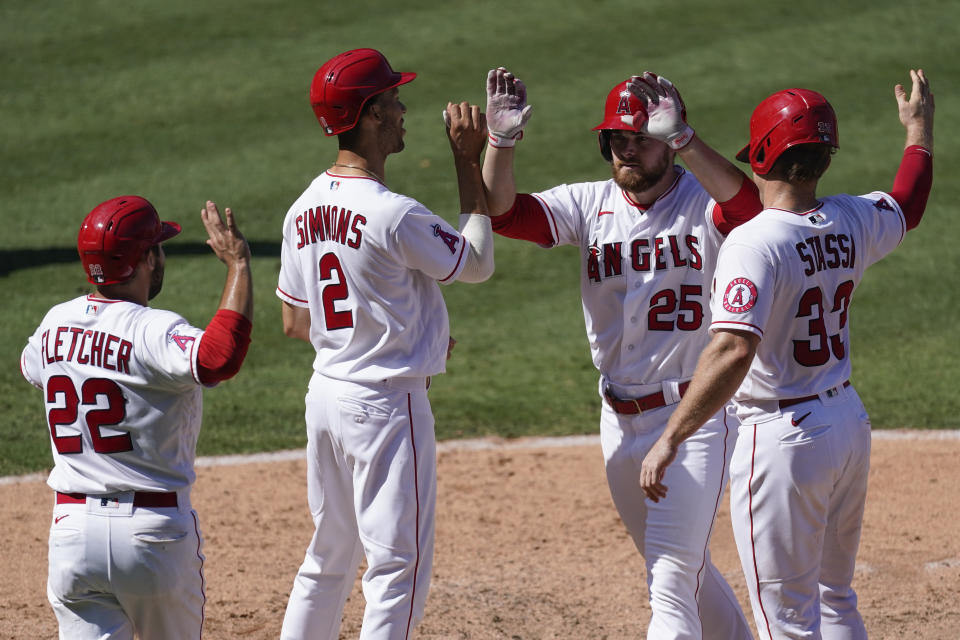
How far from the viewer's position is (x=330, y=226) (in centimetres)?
375

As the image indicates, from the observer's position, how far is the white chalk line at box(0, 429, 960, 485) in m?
7.35

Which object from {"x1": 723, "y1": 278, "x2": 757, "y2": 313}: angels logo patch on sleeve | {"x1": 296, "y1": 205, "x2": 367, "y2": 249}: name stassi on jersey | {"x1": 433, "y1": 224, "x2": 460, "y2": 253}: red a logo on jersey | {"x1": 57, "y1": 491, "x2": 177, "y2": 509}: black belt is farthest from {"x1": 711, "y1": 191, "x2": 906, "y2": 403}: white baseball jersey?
{"x1": 57, "y1": 491, "x2": 177, "y2": 509}: black belt

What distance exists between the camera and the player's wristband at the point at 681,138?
3.86 metres

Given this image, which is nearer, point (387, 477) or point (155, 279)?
point (155, 279)

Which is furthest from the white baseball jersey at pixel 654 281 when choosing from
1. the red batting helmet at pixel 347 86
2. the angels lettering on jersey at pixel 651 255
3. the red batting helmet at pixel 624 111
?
the red batting helmet at pixel 347 86

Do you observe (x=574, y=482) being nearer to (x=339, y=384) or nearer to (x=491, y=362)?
(x=491, y=362)

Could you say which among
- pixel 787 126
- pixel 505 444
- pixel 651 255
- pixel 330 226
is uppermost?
pixel 787 126

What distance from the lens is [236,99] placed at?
46.1ft

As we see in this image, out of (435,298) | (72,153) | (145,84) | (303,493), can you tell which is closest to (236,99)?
(145,84)

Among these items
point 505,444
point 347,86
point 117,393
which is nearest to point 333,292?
point 347,86

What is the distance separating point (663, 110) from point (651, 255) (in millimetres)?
507

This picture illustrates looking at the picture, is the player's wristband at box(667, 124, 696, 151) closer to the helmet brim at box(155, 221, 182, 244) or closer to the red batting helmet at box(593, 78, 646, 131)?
the red batting helmet at box(593, 78, 646, 131)

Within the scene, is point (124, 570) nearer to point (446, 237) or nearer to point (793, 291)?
point (446, 237)

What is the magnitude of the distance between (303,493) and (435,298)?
3244 mm
